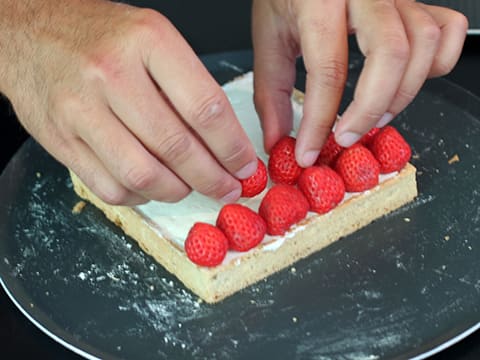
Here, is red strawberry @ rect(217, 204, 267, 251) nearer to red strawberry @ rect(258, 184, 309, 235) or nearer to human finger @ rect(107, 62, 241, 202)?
red strawberry @ rect(258, 184, 309, 235)

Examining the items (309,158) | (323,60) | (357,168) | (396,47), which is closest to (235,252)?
(309,158)

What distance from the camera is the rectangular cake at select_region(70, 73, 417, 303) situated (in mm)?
2188

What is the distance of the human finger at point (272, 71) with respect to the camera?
2453mm

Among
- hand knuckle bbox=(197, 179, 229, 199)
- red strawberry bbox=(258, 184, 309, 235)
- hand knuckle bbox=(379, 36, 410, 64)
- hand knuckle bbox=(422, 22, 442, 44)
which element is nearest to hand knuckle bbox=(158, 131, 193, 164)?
hand knuckle bbox=(197, 179, 229, 199)

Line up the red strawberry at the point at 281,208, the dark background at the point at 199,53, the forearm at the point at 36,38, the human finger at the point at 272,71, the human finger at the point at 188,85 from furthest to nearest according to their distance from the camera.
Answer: the human finger at the point at 272,71, the red strawberry at the point at 281,208, the dark background at the point at 199,53, the forearm at the point at 36,38, the human finger at the point at 188,85

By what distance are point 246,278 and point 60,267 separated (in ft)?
1.65

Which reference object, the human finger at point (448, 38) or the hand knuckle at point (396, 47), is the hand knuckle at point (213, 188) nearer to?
the hand knuckle at point (396, 47)

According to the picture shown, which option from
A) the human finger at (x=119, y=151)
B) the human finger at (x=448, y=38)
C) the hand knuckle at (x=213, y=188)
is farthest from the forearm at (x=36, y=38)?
the human finger at (x=448, y=38)

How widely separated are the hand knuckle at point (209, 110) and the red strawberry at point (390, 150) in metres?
0.66

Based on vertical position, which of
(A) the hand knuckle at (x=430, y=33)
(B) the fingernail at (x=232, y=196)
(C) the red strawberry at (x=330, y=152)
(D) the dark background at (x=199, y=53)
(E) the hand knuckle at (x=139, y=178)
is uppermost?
(A) the hand knuckle at (x=430, y=33)

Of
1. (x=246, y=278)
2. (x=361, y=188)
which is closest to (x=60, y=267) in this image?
(x=246, y=278)

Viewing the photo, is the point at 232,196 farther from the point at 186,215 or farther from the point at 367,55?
the point at 367,55

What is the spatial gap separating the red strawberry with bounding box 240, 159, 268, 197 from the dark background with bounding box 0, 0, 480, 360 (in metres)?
0.59

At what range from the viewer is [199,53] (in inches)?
125
